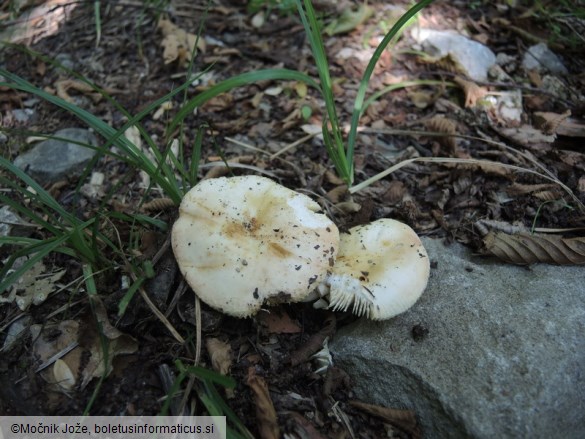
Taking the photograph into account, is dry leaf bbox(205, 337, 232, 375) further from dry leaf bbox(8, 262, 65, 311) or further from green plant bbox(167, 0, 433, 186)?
green plant bbox(167, 0, 433, 186)

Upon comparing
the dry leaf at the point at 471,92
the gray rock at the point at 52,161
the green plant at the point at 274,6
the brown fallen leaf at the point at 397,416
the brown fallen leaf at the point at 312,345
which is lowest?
the brown fallen leaf at the point at 397,416

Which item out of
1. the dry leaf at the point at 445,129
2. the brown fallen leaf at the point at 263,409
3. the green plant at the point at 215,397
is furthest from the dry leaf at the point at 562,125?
the green plant at the point at 215,397

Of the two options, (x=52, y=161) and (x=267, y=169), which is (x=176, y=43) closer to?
(x=52, y=161)

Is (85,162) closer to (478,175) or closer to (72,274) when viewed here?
(72,274)

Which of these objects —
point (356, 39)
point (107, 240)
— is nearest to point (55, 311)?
point (107, 240)

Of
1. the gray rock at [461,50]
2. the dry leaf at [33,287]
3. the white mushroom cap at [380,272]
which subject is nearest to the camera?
the white mushroom cap at [380,272]

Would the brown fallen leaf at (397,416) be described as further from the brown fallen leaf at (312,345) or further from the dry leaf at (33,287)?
the dry leaf at (33,287)

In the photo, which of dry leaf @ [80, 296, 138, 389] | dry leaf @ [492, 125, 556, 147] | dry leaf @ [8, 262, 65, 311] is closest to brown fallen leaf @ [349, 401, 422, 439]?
dry leaf @ [80, 296, 138, 389]
